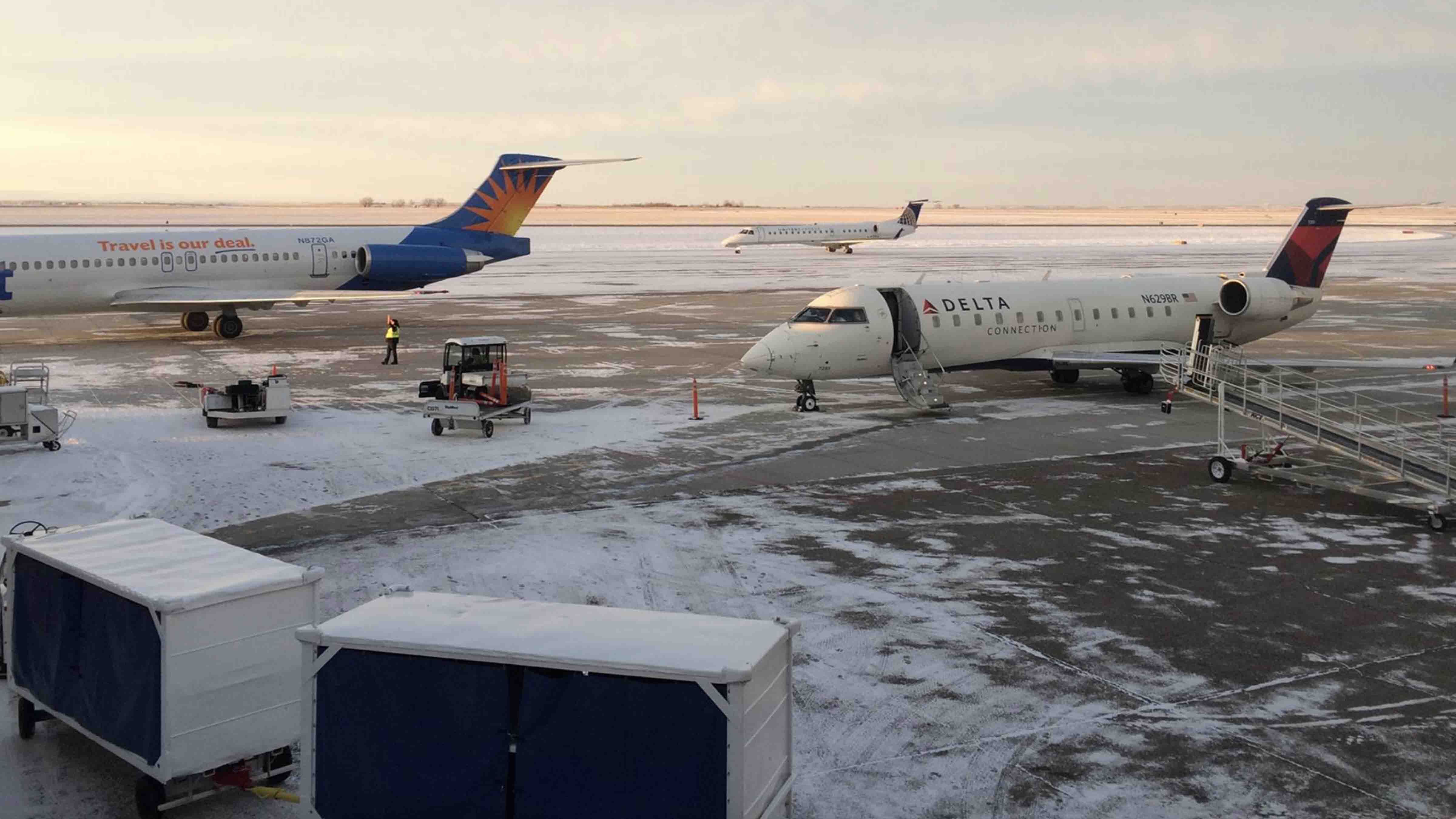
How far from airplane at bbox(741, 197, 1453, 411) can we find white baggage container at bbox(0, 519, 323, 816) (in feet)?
57.0

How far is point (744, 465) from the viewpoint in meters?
22.2

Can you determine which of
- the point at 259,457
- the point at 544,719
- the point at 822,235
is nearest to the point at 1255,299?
the point at 259,457

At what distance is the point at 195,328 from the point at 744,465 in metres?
26.9

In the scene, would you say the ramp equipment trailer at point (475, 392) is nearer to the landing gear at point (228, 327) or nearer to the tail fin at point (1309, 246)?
the landing gear at point (228, 327)

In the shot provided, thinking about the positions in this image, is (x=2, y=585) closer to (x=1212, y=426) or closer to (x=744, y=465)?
(x=744, y=465)

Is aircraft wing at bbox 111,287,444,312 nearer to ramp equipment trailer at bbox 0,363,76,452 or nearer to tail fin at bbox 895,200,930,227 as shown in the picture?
ramp equipment trailer at bbox 0,363,76,452

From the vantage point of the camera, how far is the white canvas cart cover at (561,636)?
811cm

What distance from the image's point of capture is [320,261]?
42.9m

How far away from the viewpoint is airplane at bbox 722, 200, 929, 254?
10838 cm

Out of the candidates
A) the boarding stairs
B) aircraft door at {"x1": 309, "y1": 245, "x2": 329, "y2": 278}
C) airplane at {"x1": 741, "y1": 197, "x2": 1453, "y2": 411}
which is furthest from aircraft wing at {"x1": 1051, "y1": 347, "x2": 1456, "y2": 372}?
aircraft door at {"x1": 309, "y1": 245, "x2": 329, "y2": 278}

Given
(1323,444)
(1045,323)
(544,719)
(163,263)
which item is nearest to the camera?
(544,719)

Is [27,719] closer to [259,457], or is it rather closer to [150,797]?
[150,797]

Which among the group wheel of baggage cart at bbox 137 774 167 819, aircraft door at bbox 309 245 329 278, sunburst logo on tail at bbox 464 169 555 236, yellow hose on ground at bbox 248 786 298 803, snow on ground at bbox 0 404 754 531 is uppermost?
sunburst logo on tail at bbox 464 169 555 236

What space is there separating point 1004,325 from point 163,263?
26.5 m
